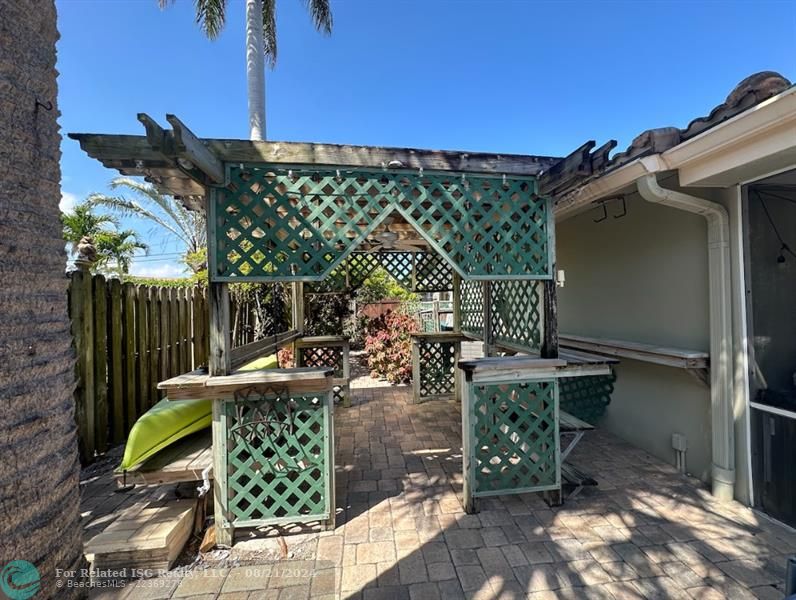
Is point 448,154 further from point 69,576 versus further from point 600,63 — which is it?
point 600,63

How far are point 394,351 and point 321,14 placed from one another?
921cm

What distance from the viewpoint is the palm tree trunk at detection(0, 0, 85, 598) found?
0.79 metres

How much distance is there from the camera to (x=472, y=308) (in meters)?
5.21

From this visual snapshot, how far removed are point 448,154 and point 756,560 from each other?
10.1 ft

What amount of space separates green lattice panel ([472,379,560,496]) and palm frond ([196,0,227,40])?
10548 mm

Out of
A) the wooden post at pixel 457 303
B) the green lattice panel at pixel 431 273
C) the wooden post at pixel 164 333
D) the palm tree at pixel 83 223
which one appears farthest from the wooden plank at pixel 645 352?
the palm tree at pixel 83 223

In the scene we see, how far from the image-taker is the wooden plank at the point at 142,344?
12.2 ft

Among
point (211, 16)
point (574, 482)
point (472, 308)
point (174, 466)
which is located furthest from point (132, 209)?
point (574, 482)

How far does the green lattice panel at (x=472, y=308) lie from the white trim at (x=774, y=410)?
2.60 m

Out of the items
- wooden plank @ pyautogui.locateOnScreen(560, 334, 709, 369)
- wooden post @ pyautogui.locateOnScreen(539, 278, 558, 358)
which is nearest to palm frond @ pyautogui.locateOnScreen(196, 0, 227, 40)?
wooden post @ pyautogui.locateOnScreen(539, 278, 558, 358)

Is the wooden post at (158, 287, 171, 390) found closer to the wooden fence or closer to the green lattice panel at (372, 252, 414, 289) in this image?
the wooden fence

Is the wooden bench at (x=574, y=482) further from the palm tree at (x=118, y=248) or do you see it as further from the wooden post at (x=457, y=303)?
the palm tree at (x=118, y=248)

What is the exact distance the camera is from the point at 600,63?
870 centimetres

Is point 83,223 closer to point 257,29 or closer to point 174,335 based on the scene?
point 257,29
